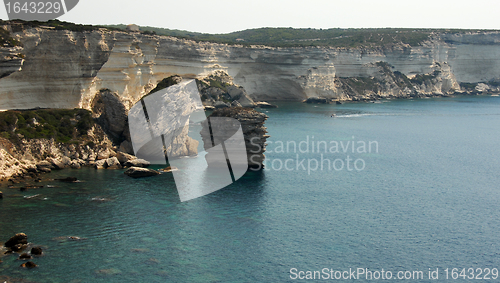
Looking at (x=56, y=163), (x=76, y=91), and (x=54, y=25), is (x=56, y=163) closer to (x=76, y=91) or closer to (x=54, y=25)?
(x=76, y=91)

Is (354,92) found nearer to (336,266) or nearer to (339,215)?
(339,215)

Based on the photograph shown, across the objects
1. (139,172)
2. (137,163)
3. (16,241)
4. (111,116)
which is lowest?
(137,163)

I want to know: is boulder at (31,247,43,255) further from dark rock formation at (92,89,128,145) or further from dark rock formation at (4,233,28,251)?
dark rock formation at (92,89,128,145)

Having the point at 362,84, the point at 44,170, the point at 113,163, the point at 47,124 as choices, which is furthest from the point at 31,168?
the point at 362,84

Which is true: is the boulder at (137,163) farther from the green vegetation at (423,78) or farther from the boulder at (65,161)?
→ the green vegetation at (423,78)

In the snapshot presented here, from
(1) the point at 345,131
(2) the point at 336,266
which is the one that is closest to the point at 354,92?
(1) the point at 345,131

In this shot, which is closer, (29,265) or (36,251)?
(29,265)
